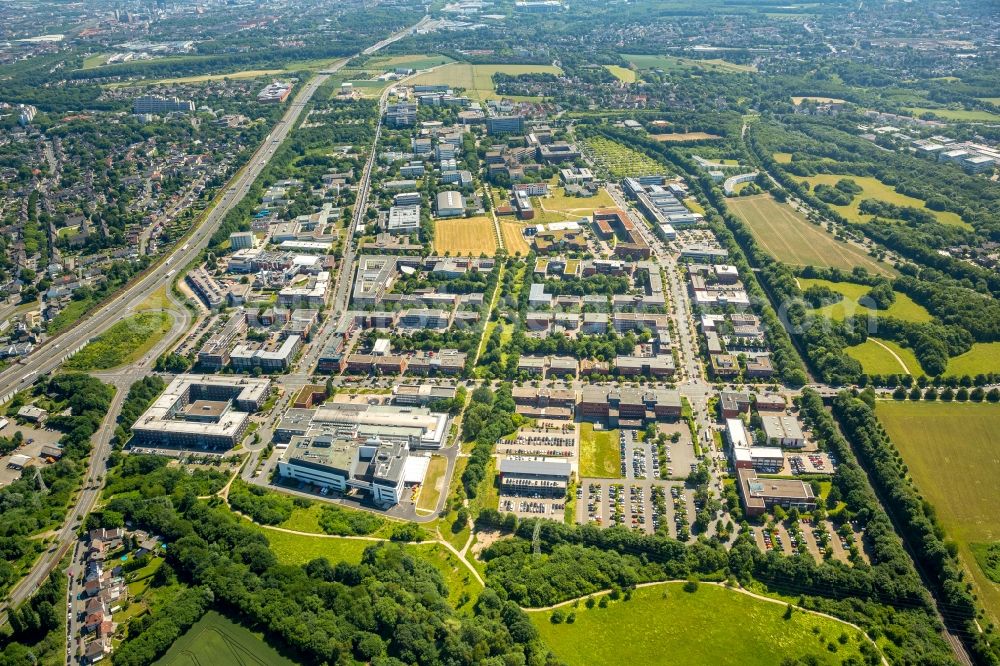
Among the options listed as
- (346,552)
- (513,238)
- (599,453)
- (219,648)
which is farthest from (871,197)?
(219,648)

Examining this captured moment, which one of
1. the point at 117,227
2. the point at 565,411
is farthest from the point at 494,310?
the point at 117,227

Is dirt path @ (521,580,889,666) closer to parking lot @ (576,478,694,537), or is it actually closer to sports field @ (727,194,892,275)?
parking lot @ (576,478,694,537)

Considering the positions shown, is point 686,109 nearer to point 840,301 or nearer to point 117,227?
point 840,301

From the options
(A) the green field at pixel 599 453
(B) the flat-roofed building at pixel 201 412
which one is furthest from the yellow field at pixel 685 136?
(B) the flat-roofed building at pixel 201 412

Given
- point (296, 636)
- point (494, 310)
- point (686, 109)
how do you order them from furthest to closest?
point (686, 109) → point (494, 310) → point (296, 636)

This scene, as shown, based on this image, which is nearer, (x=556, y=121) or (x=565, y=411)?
(x=565, y=411)

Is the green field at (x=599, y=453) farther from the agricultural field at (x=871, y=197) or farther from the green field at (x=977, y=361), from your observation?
the agricultural field at (x=871, y=197)
